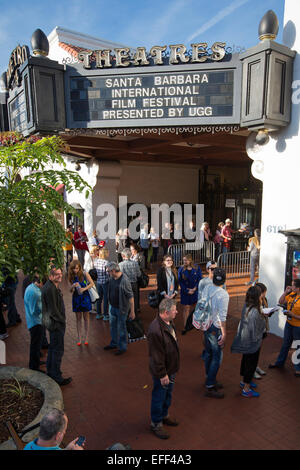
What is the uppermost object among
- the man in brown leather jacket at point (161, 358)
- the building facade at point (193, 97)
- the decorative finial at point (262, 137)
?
the building facade at point (193, 97)

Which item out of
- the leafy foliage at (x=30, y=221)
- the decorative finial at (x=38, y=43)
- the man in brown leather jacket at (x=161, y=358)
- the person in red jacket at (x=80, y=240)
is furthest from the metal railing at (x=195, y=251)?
the leafy foliage at (x=30, y=221)

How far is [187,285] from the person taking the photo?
658cm

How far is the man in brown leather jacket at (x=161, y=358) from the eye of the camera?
361 centimetres

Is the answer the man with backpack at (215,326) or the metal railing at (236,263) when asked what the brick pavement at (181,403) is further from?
the metal railing at (236,263)

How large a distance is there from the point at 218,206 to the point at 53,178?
15.5 metres

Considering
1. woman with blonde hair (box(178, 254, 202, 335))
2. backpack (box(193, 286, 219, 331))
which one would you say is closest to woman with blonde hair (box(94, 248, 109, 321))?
woman with blonde hair (box(178, 254, 202, 335))

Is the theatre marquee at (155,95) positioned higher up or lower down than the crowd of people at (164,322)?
higher up

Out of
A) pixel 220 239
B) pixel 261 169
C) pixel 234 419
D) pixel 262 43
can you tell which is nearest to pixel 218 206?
pixel 220 239

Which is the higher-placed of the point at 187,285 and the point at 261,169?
the point at 261,169

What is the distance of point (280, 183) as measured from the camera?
6484mm

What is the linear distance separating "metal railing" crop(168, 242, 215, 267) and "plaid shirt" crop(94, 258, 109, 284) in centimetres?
534

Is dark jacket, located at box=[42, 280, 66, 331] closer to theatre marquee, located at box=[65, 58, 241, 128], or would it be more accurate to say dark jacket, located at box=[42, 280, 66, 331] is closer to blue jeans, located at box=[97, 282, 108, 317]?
blue jeans, located at box=[97, 282, 108, 317]

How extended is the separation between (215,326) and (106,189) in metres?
9.40
